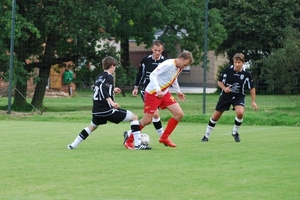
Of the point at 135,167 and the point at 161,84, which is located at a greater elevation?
the point at 161,84

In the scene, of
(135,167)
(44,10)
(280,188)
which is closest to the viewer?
(280,188)

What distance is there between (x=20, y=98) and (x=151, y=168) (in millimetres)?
17354

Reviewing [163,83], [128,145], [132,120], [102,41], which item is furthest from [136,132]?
[102,41]

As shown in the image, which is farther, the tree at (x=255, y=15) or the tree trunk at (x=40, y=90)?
the tree at (x=255, y=15)

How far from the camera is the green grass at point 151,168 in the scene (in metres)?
8.34

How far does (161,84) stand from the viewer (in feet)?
45.2

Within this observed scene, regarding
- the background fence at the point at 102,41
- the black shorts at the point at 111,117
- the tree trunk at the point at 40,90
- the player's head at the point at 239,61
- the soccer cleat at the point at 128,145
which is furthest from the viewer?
the tree trunk at the point at 40,90

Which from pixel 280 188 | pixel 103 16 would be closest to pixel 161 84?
pixel 280 188

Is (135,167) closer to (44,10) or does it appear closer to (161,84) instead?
(161,84)

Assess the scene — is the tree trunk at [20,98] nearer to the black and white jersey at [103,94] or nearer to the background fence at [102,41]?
the background fence at [102,41]

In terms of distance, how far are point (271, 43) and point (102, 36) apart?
7.00 m

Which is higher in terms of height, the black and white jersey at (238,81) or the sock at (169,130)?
the black and white jersey at (238,81)

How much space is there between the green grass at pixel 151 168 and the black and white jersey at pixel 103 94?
26.7 inches

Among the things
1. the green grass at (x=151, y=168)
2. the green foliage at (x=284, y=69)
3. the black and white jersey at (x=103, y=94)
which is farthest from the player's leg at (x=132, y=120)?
the green foliage at (x=284, y=69)
